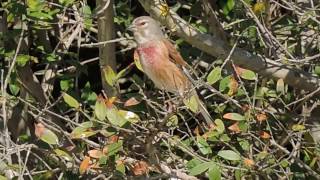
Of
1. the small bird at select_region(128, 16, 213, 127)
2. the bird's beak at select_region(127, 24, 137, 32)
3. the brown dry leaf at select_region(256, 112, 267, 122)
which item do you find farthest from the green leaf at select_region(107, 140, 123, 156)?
the bird's beak at select_region(127, 24, 137, 32)

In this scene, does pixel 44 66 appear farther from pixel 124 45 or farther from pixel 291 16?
pixel 291 16

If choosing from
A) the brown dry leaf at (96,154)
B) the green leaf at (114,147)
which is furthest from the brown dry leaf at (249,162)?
the brown dry leaf at (96,154)

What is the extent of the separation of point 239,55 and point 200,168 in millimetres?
1025

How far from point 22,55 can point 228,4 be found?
1.46 meters

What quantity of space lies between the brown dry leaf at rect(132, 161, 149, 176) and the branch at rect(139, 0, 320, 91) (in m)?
0.95

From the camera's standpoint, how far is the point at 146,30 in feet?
17.0

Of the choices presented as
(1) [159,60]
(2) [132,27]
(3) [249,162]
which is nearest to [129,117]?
(3) [249,162]

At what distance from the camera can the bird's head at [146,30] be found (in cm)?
519

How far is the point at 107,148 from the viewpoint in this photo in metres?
4.30

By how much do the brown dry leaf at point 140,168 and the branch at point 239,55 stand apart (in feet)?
3.12

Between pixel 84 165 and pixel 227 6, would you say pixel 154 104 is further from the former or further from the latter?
pixel 227 6

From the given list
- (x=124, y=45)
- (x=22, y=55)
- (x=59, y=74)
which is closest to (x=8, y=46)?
(x=22, y=55)

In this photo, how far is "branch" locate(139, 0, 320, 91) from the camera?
5016mm

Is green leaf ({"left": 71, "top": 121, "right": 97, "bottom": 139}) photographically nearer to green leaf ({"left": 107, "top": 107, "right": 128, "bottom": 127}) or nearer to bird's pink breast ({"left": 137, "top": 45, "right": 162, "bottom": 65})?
green leaf ({"left": 107, "top": 107, "right": 128, "bottom": 127})
